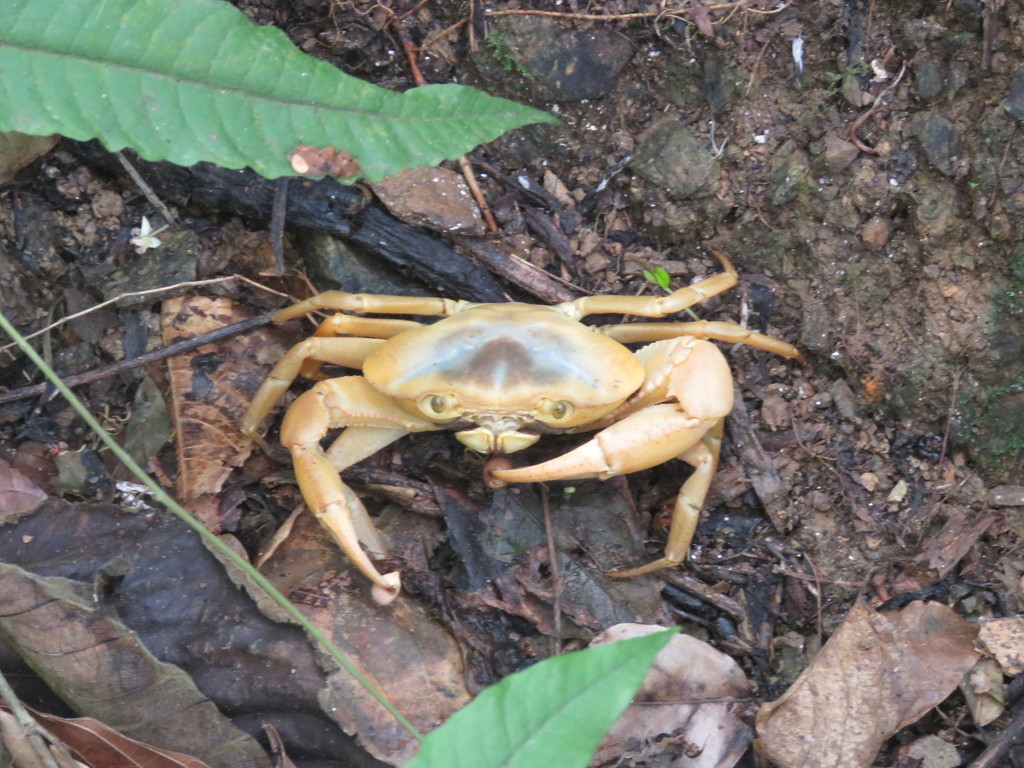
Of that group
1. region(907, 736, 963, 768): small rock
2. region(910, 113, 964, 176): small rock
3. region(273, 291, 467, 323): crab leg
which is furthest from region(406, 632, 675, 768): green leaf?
region(910, 113, 964, 176): small rock

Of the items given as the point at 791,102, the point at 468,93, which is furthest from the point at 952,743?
the point at 468,93

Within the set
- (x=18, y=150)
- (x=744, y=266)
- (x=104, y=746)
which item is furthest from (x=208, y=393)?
(x=744, y=266)

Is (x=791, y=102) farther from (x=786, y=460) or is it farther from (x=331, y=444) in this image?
(x=331, y=444)

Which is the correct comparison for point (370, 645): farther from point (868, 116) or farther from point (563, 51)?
point (868, 116)

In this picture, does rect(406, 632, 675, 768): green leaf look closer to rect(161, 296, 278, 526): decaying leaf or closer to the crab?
the crab

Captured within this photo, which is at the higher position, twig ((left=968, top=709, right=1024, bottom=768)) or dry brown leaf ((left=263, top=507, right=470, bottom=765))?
dry brown leaf ((left=263, top=507, right=470, bottom=765))

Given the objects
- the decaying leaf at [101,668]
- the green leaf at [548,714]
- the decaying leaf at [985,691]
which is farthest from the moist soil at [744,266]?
the green leaf at [548,714]
